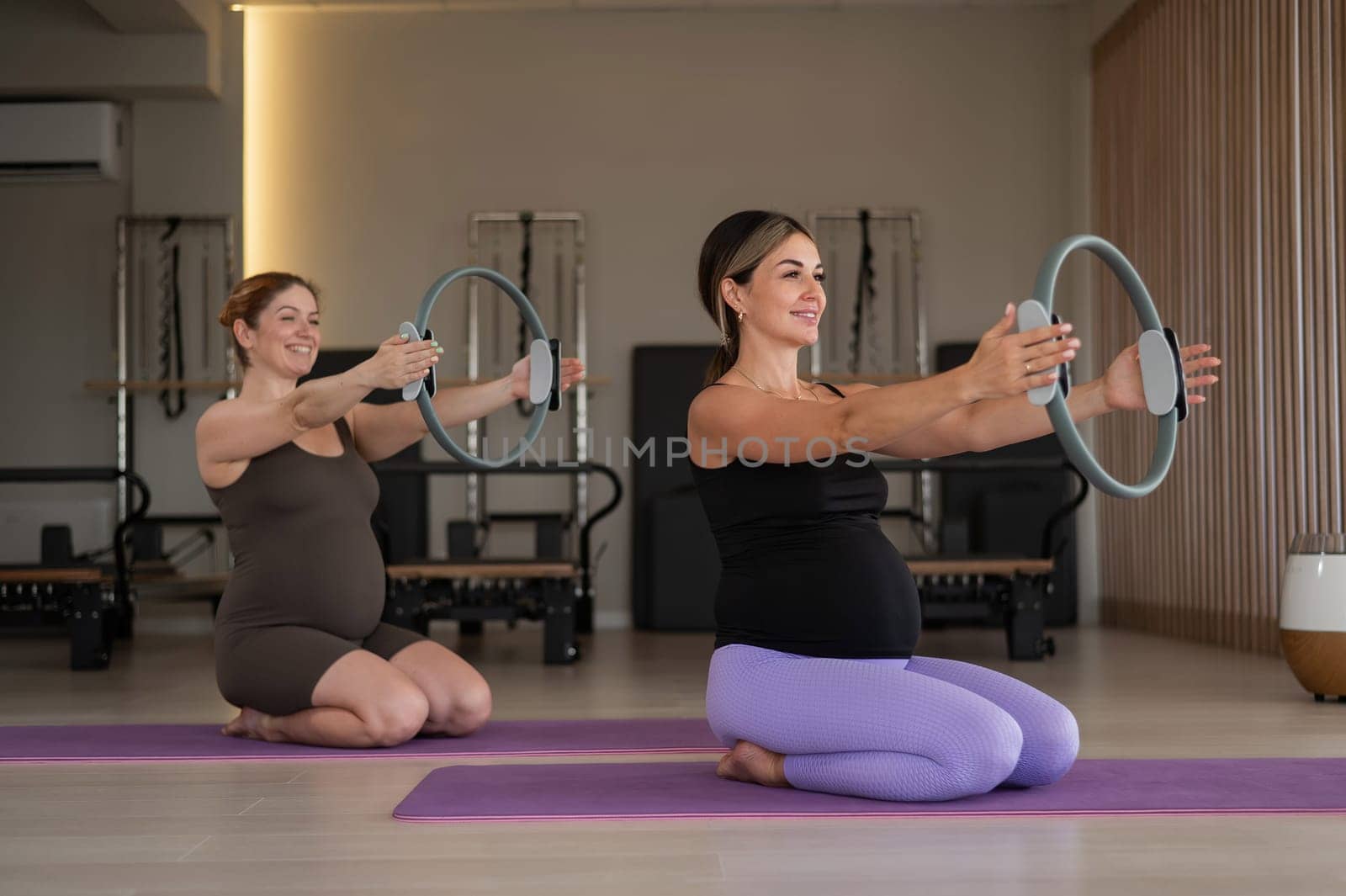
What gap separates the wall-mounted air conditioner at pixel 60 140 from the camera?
7.28 m

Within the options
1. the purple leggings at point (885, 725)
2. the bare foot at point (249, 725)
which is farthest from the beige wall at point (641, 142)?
the purple leggings at point (885, 725)

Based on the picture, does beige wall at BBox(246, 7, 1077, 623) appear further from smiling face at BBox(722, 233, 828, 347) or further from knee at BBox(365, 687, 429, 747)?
smiling face at BBox(722, 233, 828, 347)

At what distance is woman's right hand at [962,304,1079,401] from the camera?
1940 mm

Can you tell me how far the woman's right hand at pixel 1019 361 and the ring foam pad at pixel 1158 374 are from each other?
355 mm

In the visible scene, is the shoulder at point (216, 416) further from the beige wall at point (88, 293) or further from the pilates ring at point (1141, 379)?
the beige wall at point (88, 293)

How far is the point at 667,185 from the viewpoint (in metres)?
7.69

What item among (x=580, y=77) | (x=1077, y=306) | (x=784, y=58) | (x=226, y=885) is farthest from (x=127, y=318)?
(x=226, y=885)

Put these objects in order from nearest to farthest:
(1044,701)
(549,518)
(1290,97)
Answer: (1044,701) → (1290,97) → (549,518)

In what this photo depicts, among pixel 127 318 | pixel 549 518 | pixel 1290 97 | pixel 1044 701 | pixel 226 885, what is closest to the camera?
pixel 226 885

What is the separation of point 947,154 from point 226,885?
6.53 metres

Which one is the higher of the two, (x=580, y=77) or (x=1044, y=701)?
(x=580, y=77)

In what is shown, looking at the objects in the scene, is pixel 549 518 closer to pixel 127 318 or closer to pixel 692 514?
pixel 692 514

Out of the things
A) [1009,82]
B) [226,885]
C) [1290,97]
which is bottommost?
[226,885]

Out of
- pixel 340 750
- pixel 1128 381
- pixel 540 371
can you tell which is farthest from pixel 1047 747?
pixel 340 750
